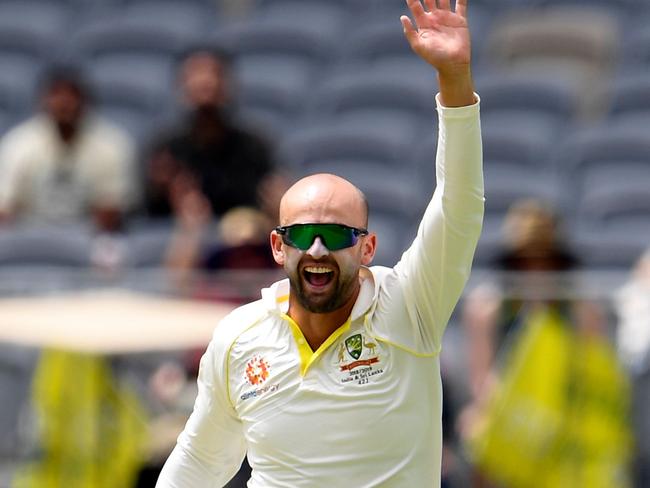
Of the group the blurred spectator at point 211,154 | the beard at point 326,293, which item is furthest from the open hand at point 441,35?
the blurred spectator at point 211,154

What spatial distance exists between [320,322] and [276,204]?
398cm

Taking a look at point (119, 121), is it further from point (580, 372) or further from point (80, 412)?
point (580, 372)

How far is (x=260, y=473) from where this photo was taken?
10.6 feet

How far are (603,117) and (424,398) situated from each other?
7.30 metres

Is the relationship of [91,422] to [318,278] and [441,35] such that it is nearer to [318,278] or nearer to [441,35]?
[318,278]

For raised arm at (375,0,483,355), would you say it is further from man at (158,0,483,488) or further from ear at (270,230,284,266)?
ear at (270,230,284,266)

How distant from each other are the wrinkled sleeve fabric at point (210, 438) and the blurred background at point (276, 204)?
3073mm

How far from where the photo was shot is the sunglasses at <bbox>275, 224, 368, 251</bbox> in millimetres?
3057

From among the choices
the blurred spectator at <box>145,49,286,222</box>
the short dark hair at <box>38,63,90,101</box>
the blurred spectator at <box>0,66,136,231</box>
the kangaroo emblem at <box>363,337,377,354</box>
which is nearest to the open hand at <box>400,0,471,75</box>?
the kangaroo emblem at <box>363,337,377,354</box>

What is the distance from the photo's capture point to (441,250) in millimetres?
3064

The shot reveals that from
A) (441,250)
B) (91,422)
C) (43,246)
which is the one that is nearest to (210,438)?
(441,250)

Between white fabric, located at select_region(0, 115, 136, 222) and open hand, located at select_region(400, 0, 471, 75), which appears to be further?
white fabric, located at select_region(0, 115, 136, 222)

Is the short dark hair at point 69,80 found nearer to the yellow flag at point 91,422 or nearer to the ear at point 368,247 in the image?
the yellow flag at point 91,422

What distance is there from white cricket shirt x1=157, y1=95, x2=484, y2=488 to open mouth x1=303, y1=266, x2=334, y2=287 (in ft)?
0.39
